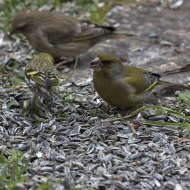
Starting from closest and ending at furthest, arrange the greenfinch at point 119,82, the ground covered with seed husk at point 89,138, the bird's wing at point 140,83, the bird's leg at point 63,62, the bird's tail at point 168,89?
the ground covered with seed husk at point 89,138 → the greenfinch at point 119,82 → the bird's wing at point 140,83 → the bird's tail at point 168,89 → the bird's leg at point 63,62

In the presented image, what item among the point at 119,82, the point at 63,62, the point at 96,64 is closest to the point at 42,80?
the point at 96,64

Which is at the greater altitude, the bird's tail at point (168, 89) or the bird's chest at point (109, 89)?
the bird's chest at point (109, 89)

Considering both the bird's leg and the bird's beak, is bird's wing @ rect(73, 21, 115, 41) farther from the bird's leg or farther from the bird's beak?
the bird's beak

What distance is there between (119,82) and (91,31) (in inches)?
97.7

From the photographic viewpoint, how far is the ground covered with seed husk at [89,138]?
4863 millimetres

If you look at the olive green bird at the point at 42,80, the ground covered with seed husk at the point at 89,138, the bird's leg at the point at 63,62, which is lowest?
the bird's leg at the point at 63,62

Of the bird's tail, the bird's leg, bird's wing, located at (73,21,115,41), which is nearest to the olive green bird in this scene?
the bird's tail

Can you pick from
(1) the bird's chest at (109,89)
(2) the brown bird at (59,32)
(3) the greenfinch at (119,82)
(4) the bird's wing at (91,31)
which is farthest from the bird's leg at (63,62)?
(1) the bird's chest at (109,89)

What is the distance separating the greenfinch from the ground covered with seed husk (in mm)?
163

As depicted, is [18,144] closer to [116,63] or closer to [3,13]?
[116,63]

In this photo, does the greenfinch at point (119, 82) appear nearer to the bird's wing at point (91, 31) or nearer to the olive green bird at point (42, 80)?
the olive green bird at point (42, 80)

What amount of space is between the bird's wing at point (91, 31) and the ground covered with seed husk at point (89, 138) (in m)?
0.57

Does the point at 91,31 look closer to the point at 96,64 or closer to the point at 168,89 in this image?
the point at 168,89

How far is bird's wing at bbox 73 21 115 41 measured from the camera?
8352 mm
